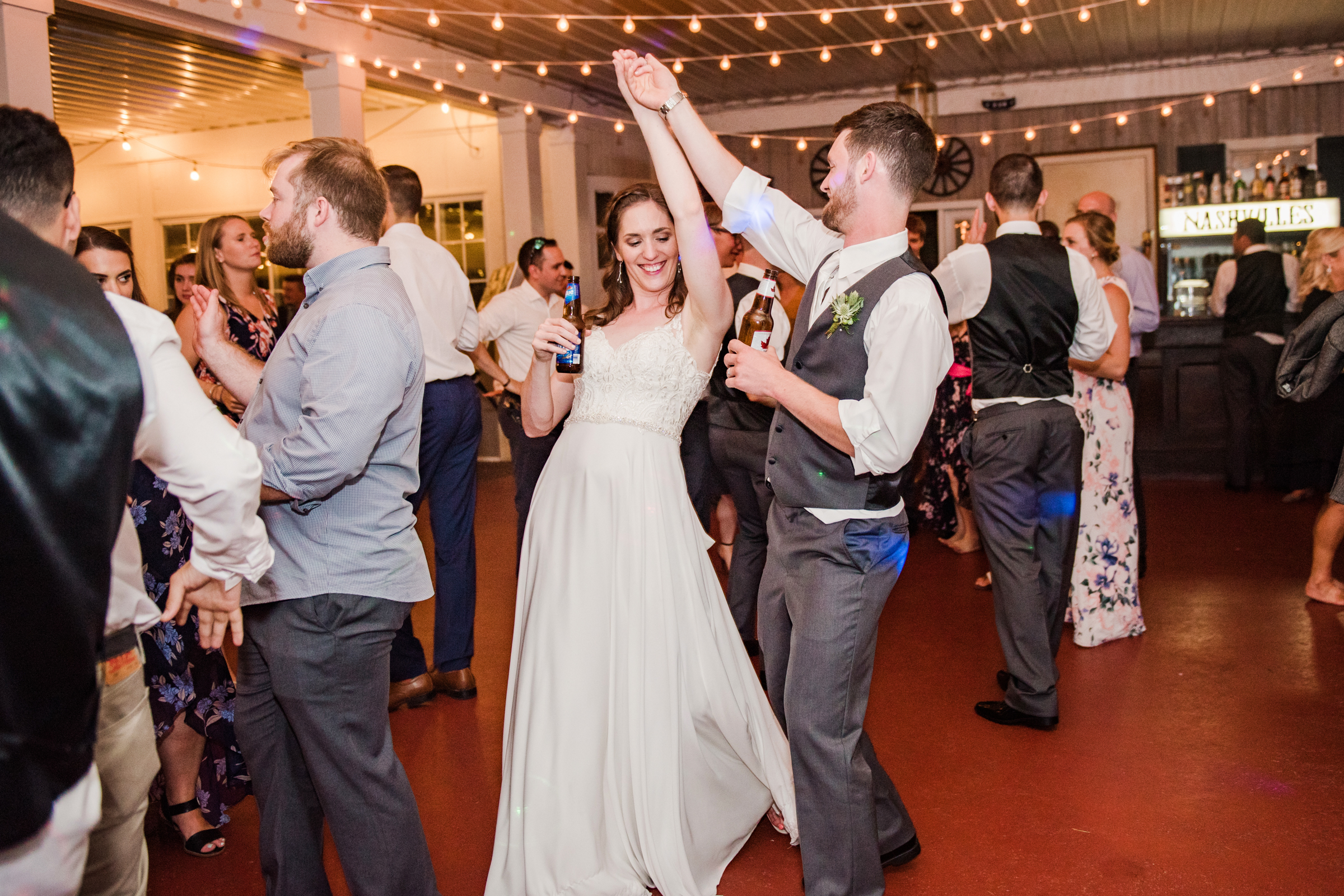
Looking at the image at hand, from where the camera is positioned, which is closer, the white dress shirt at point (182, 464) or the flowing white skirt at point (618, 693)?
the white dress shirt at point (182, 464)

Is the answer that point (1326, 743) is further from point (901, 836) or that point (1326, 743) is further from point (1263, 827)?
point (901, 836)

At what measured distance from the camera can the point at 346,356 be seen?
1.74 m

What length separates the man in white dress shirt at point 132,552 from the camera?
3.43 feet

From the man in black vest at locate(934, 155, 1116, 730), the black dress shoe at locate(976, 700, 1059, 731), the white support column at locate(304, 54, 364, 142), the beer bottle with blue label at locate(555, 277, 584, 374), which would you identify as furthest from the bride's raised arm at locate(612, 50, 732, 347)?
the white support column at locate(304, 54, 364, 142)

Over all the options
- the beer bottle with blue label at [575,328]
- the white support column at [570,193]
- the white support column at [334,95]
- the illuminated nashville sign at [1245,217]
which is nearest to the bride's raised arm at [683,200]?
the beer bottle with blue label at [575,328]

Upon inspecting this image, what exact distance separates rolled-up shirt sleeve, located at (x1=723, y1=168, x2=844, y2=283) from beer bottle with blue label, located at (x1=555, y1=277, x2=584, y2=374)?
379 mm

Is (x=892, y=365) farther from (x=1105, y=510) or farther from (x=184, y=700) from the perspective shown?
(x=1105, y=510)

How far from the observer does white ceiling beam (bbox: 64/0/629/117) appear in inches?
225

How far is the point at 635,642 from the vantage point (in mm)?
2238

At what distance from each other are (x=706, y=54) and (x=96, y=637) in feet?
27.0

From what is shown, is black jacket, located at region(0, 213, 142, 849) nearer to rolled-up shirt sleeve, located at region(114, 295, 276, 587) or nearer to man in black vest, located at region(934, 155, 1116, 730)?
rolled-up shirt sleeve, located at region(114, 295, 276, 587)

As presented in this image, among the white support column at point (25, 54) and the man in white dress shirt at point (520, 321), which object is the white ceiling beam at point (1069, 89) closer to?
the man in white dress shirt at point (520, 321)

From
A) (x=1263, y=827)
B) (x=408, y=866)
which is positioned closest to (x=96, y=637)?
(x=408, y=866)

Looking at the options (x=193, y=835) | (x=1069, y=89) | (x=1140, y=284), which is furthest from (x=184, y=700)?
(x=1069, y=89)
